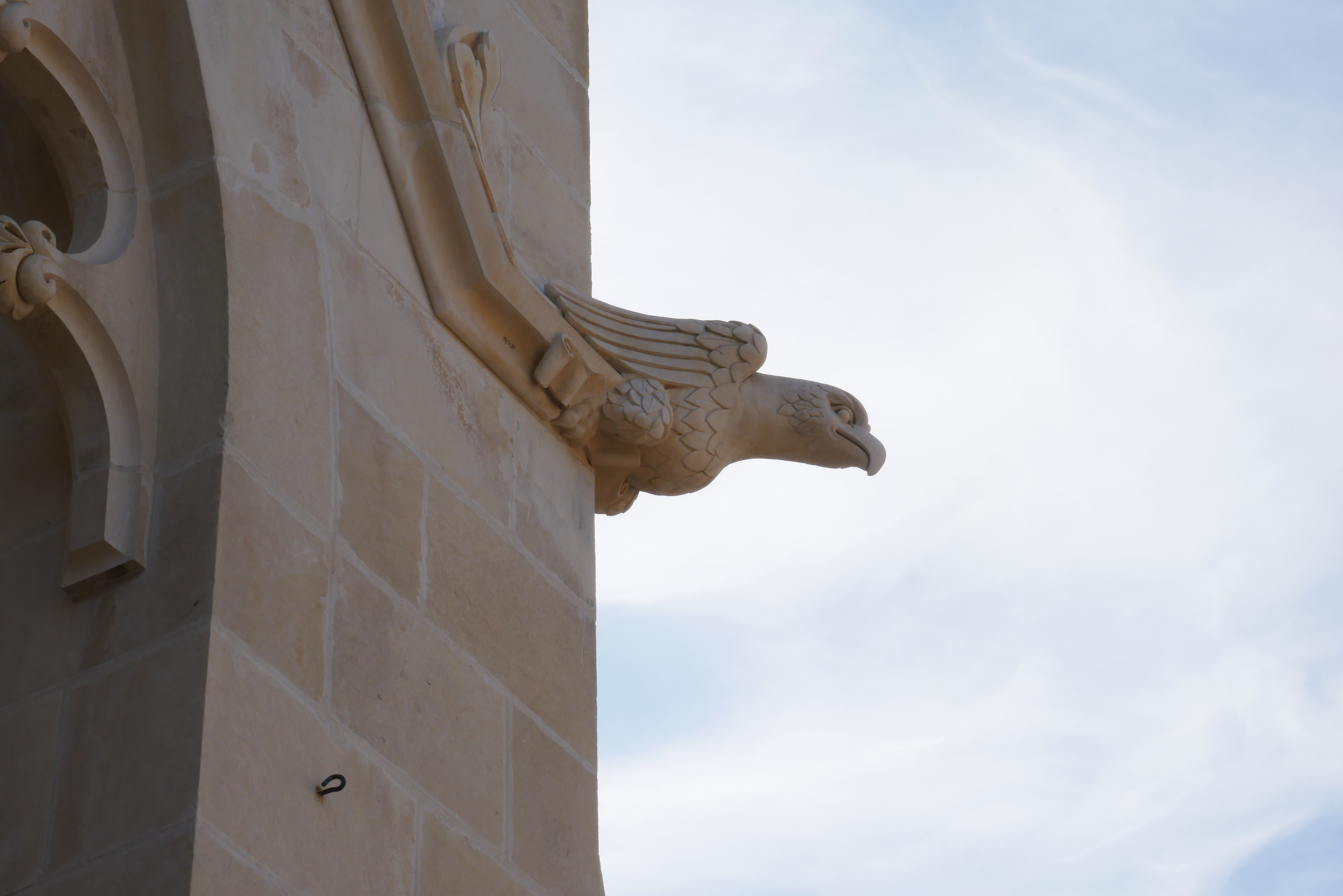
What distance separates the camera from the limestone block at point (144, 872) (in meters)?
Answer: 3.32

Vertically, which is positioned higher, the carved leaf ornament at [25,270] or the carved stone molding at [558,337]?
the carved stone molding at [558,337]

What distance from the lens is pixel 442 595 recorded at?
446 centimetres

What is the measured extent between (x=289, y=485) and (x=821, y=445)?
8.23 ft

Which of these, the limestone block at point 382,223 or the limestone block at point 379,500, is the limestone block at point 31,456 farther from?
the limestone block at point 382,223

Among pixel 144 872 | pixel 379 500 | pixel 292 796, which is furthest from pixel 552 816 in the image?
pixel 144 872

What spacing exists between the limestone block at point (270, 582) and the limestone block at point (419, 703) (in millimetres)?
85

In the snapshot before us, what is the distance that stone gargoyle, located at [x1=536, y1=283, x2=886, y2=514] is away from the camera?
5.52m

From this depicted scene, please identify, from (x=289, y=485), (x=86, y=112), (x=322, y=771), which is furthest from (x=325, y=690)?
(x=86, y=112)

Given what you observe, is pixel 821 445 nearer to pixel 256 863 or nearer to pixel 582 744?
pixel 582 744

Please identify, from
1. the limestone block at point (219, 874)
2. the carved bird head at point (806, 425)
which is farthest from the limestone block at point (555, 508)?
the limestone block at point (219, 874)

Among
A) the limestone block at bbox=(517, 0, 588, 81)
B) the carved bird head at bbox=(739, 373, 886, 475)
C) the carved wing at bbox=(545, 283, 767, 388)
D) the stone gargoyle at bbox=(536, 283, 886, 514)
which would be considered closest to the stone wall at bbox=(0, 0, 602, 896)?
the stone gargoyle at bbox=(536, 283, 886, 514)

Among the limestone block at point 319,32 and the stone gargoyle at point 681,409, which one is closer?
the limestone block at point 319,32

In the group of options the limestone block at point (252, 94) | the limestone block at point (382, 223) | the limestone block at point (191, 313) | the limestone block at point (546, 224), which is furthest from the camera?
the limestone block at point (546, 224)

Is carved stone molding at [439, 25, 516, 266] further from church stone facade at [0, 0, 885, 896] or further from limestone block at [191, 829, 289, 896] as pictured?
limestone block at [191, 829, 289, 896]
